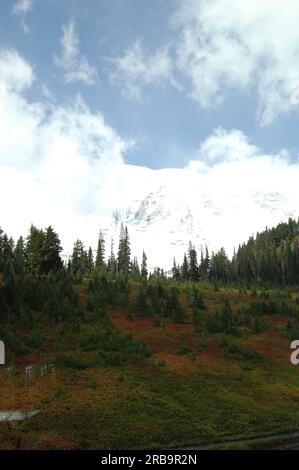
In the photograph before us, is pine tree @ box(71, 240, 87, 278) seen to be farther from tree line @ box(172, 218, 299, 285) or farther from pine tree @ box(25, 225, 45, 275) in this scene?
tree line @ box(172, 218, 299, 285)

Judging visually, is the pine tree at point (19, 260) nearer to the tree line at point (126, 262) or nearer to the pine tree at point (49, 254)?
the tree line at point (126, 262)

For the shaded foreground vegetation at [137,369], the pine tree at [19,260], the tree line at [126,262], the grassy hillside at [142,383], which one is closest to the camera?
the grassy hillside at [142,383]

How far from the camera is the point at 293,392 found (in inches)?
1383

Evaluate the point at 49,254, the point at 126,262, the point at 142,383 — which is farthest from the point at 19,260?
the point at 142,383

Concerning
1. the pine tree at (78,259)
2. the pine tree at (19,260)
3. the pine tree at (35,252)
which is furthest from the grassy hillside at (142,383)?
the pine tree at (78,259)

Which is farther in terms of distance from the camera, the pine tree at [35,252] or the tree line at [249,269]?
the tree line at [249,269]

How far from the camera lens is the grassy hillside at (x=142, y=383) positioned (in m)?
25.2

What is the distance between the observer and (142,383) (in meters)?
33.8

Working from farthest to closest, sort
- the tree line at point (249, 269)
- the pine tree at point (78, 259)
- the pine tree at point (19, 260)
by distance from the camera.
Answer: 1. the tree line at point (249, 269)
2. the pine tree at point (78, 259)
3. the pine tree at point (19, 260)

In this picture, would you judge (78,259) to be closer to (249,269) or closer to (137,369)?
(249,269)

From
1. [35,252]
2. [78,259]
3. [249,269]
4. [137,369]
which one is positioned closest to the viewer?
[137,369]

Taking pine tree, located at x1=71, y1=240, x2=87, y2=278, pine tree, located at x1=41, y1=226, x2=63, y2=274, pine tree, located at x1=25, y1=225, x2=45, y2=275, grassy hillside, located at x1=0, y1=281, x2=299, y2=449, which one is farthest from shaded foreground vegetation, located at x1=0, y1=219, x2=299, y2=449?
pine tree, located at x1=71, y1=240, x2=87, y2=278
